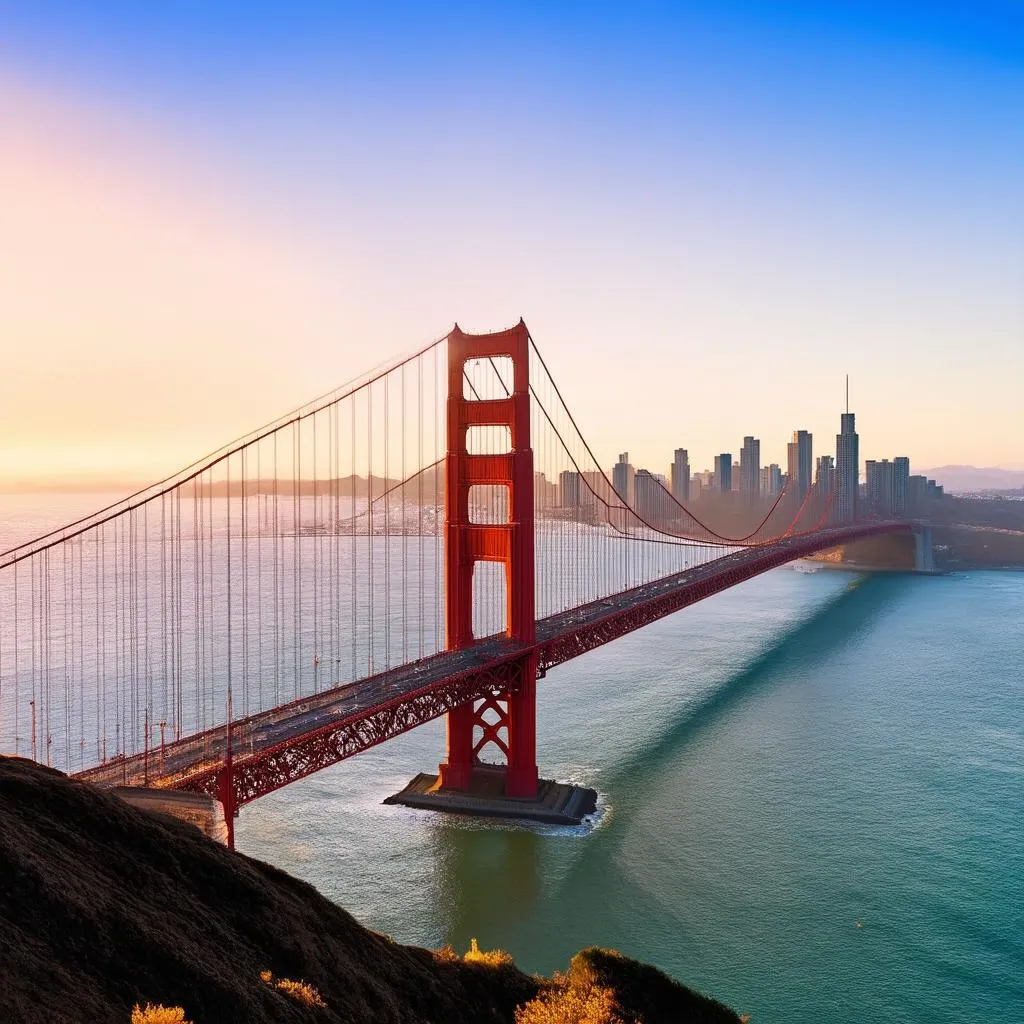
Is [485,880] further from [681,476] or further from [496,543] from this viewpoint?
[681,476]

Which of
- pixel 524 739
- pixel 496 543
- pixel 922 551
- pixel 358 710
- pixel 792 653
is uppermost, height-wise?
pixel 496 543

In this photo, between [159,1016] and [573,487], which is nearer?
[159,1016]

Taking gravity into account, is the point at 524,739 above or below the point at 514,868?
above

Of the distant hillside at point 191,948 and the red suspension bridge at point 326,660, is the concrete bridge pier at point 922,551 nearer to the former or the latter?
the red suspension bridge at point 326,660

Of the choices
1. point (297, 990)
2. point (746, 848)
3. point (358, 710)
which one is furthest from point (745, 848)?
point (297, 990)

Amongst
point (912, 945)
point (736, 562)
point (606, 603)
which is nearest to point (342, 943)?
point (912, 945)

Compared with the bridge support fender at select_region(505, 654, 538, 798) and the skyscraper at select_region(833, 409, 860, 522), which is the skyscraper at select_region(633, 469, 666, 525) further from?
the bridge support fender at select_region(505, 654, 538, 798)
